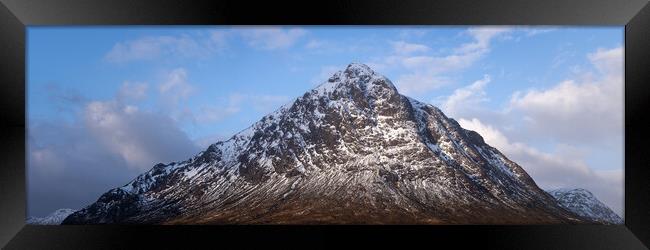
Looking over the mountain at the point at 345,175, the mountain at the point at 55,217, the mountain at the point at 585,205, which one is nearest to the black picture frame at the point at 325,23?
the mountain at the point at 345,175

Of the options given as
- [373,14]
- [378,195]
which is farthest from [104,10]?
[378,195]

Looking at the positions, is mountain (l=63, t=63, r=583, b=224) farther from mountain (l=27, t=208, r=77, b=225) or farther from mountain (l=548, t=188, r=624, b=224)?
mountain (l=548, t=188, r=624, b=224)

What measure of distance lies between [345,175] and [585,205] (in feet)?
148

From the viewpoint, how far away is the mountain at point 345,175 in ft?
310

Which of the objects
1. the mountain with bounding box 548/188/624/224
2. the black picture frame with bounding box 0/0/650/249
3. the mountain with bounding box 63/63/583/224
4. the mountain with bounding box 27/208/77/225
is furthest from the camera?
the mountain with bounding box 27/208/77/225

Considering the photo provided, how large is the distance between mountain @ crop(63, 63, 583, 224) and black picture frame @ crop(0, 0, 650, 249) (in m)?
79.0

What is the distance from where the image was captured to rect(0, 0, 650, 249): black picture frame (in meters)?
6.71

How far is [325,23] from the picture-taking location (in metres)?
6.98

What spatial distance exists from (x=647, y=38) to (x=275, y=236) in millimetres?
4661

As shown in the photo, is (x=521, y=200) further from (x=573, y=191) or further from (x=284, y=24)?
(x=284, y=24)

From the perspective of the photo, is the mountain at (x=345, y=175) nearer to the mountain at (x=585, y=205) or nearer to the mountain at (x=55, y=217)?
the mountain at (x=55, y=217)

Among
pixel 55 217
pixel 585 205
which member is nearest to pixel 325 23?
pixel 55 217

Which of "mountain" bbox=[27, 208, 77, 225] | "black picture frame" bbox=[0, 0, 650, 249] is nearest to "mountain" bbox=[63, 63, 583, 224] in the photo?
"mountain" bbox=[27, 208, 77, 225]

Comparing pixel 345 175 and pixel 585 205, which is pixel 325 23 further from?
pixel 585 205
